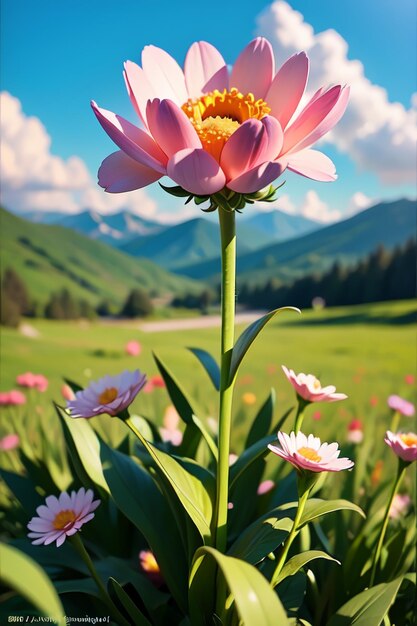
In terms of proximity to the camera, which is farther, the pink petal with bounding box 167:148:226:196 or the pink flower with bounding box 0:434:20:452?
the pink flower with bounding box 0:434:20:452

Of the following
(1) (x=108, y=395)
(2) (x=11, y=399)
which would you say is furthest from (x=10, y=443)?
(1) (x=108, y=395)

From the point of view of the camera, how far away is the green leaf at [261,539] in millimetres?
479

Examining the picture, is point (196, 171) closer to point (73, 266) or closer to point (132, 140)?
point (132, 140)

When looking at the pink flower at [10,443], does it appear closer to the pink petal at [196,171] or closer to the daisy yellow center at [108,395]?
the daisy yellow center at [108,395]

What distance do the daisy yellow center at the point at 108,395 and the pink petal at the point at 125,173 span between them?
20cm

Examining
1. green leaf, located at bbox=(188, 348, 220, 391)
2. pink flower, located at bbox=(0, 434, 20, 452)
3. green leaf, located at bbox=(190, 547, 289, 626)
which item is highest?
green leaf, located at bbox=(188, 348, 220, 391)

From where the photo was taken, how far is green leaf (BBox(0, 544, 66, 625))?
0.81ft

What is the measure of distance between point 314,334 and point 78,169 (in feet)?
2.46

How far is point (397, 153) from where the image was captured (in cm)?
134

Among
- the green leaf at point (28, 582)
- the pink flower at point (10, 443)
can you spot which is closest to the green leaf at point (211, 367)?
the green leaf at point (28, 582)

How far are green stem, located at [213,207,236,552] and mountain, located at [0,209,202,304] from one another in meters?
0.98

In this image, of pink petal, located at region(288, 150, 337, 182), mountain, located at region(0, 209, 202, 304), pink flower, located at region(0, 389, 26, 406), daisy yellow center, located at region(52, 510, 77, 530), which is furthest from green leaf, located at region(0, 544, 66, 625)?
mountain, located at region(0, 209, 202, 304)

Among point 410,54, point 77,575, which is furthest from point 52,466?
point 410,54

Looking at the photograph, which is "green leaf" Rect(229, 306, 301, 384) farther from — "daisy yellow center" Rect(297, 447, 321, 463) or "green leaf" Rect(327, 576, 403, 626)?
"green leaf" Rect(327, 576, 403, 626)
